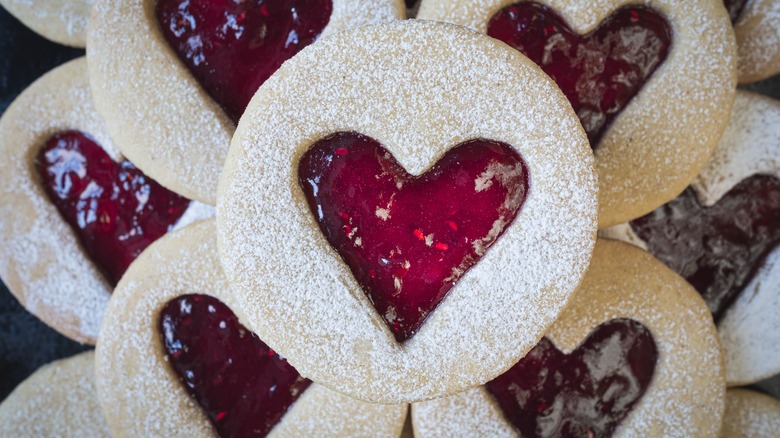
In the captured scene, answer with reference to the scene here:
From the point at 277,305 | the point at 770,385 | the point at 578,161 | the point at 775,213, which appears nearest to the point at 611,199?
the point at 578,161

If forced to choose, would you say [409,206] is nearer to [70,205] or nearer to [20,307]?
[70,205]

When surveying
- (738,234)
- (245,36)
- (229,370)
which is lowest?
(738,234)

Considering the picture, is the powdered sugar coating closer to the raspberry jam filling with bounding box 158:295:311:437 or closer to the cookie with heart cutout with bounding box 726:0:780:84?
the cookie with heart cutout with bounding box 726:0:780:84

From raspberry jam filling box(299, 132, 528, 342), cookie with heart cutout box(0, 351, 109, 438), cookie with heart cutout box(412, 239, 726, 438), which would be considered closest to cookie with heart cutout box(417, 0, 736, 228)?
cookie with heart cutout box(412, 239, 726, 438)

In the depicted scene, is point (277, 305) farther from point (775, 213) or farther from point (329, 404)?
point (775, 213)

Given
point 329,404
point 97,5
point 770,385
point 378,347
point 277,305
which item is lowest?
point 770,385

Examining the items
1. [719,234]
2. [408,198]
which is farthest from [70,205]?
[719,234]
